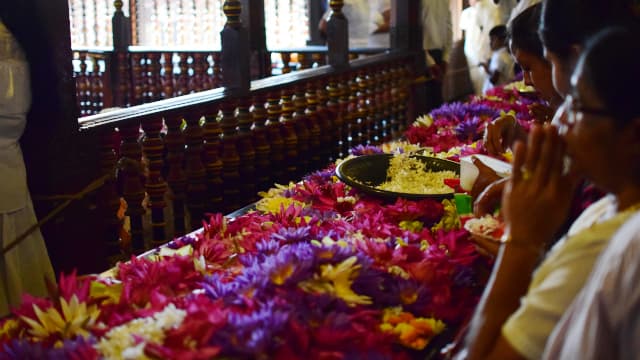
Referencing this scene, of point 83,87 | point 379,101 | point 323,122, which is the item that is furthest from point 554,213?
point 83,87

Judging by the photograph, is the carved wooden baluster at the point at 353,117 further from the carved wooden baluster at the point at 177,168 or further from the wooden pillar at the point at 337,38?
the carved wooden baluster at the point at 177,168

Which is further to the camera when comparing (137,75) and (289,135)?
(137,75)

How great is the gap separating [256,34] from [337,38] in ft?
2.34

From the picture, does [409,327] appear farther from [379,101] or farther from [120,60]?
[120,60]

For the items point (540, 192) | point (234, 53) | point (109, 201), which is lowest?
point (109, 201)

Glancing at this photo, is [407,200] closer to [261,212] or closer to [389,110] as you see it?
[261,212]

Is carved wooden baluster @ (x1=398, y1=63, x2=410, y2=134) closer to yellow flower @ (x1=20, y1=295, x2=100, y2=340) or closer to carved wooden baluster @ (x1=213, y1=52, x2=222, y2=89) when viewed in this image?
carved wooden baluster @ (x1=213, y1=52, x2=222, y2=89)

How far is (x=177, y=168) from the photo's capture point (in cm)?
369

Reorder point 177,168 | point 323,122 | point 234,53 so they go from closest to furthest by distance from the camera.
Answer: point 177,168
point 234,53
point 323,122

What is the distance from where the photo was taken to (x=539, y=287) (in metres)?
1.28

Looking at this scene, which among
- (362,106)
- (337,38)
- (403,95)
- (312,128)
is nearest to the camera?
(312,128)

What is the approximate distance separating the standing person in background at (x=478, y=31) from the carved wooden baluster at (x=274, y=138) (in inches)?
196

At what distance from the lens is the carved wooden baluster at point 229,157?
4.02 meters

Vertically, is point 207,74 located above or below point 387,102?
above
